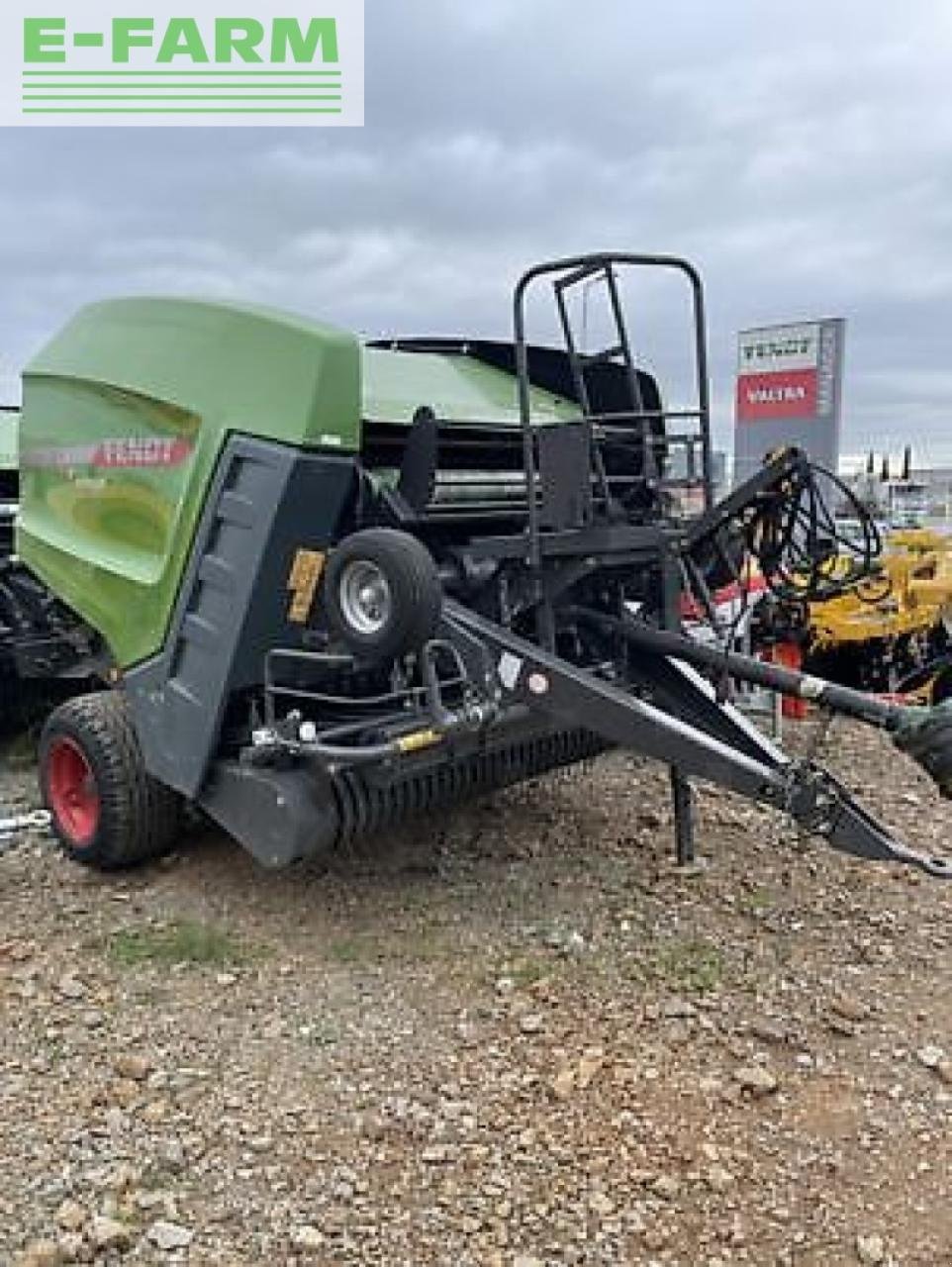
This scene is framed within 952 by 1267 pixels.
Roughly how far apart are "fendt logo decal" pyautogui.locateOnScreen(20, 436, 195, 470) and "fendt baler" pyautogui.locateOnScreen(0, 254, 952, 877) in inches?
0.4

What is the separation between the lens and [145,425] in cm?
423

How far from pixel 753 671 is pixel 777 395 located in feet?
24.4

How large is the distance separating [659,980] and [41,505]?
2.79 meters

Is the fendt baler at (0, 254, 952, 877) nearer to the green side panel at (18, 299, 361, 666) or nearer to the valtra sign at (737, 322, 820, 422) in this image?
the green side panel at (18, 299, 361, 666)

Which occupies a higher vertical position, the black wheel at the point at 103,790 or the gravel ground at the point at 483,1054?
the black wheel at the point at 103,790

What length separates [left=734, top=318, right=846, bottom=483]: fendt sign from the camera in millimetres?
10523

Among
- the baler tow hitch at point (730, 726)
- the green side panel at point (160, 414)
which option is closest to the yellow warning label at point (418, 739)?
the baler tow hitch at point (730, 726)

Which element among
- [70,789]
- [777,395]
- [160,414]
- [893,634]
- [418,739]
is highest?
[777,395]

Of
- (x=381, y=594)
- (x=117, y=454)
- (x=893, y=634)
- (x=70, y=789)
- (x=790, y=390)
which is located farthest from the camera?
(x=790, y=390)

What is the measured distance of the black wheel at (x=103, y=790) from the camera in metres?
4.27

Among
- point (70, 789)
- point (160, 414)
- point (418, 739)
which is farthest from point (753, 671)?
point (70, 789)

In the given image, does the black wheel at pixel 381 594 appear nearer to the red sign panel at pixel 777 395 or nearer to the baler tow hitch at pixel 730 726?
the baler tow hitch at pixel 730 726

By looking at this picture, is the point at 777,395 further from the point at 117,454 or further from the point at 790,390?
the point at 117,454

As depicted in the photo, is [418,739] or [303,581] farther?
[303,581]
